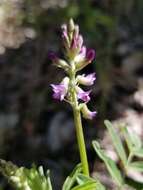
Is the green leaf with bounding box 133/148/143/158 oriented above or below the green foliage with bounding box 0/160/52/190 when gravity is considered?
above

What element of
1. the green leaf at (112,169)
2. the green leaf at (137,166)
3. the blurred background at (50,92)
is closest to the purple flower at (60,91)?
the green leaf at (112,169)

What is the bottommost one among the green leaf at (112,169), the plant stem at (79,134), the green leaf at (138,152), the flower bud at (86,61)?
the plant stem at (79,134)

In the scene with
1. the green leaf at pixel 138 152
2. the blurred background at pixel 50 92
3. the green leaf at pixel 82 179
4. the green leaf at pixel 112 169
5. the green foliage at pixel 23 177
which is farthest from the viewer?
the blurred background at pixel 50 92

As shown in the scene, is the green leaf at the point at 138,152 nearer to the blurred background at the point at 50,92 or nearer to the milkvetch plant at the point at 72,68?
the milkvetch plant at the point at 72,68

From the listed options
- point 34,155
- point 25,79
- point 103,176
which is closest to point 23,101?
point 25,79

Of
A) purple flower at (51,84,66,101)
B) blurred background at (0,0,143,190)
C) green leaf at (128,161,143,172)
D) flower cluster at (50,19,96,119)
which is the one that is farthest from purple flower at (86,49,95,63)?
blurred background at (0,0,143,190)

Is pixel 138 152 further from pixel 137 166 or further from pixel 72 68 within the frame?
pixel 72 68

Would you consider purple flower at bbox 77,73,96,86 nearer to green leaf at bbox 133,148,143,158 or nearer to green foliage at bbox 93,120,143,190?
green foliage at bbox 93,120,143,190

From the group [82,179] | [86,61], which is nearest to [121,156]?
[82,179]
